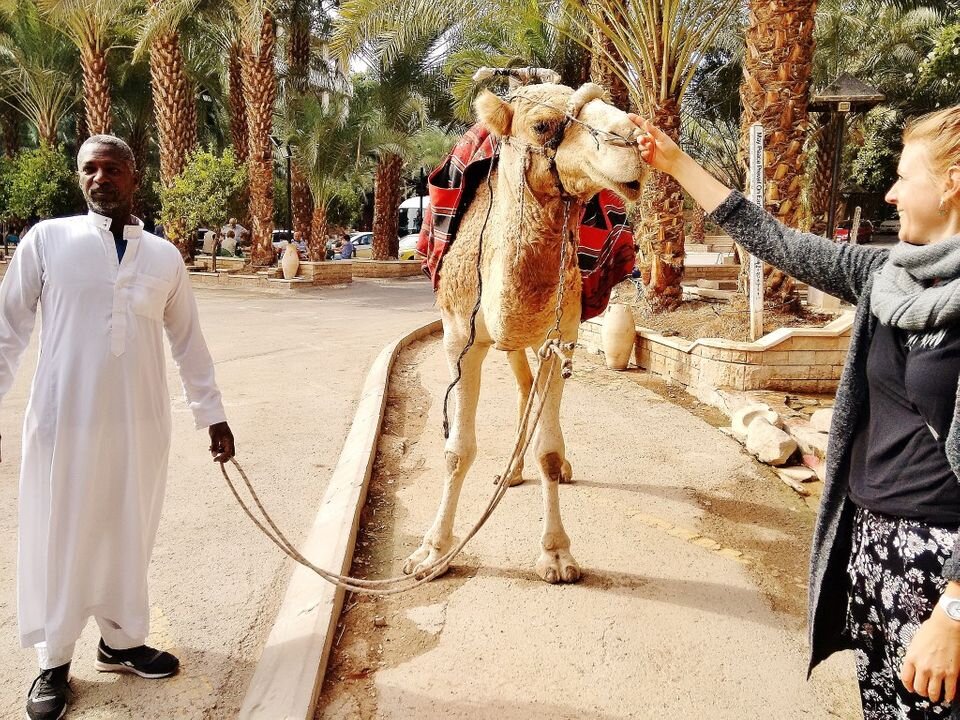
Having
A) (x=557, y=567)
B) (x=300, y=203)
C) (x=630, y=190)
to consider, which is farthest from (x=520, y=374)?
(x=300, y=203)

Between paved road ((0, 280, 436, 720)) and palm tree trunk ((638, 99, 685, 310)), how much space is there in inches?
152

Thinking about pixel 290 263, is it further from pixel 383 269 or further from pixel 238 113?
pixel 238 113

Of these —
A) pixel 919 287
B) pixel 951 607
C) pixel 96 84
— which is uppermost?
pixel 96 84

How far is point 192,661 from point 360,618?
72cm

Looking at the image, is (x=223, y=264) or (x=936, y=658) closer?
(x=936, y=658)

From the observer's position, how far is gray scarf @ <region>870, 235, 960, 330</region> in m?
1.55

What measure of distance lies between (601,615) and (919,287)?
2.14 m

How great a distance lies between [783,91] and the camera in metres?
7.93

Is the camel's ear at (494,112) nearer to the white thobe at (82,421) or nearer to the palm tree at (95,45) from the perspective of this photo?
the white thobe at (82,421)

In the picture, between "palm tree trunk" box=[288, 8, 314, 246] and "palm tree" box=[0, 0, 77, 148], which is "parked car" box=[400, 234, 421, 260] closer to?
"palm tree trunk" box=[288, 8, 314, 246]

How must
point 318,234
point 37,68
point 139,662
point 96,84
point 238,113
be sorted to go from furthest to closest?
point 37,68, point 318,234, point 238,113, point 96,84, point 139,662

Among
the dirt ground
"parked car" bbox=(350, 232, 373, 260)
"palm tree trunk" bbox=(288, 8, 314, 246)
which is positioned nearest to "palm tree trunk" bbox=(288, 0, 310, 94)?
"palm tree trunk" bbox=(288, 8, 314, 246)

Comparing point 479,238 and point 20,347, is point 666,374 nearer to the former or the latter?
point 479,238

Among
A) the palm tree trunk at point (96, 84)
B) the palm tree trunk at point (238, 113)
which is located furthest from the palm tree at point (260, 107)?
the palm tree trunk at point (96, 84)
